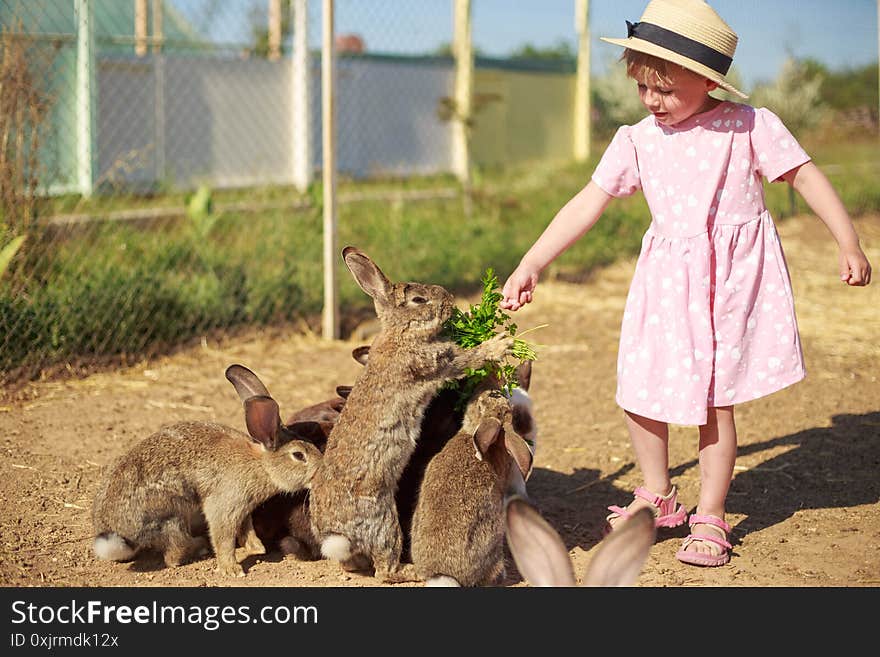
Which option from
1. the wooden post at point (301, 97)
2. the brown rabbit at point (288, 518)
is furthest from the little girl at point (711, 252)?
the wooden post at point (301, 97)

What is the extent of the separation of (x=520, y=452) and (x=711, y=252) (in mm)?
1015

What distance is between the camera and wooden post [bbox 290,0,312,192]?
10.0 meters

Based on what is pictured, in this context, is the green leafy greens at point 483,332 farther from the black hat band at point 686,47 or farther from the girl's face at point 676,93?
the black hat band at point 686,47

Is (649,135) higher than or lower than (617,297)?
higher

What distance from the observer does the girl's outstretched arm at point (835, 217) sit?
149 inches

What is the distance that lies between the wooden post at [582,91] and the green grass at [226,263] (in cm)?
260

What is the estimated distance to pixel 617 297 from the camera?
8562mm

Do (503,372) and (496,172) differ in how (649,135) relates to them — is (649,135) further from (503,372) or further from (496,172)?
(496,172)

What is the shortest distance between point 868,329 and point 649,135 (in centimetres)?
435

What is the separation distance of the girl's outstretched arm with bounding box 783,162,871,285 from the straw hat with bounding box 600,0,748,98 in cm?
37

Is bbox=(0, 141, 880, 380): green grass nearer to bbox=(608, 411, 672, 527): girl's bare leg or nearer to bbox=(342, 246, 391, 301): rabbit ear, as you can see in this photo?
bbox=(342, 246, 391, 301): rabbit ear

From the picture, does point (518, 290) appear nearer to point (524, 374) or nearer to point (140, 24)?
point (524, 374)

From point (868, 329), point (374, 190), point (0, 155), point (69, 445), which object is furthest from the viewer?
point (374, 190)

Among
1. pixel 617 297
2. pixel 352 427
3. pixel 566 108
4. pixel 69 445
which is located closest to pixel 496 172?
pixel 566 108
